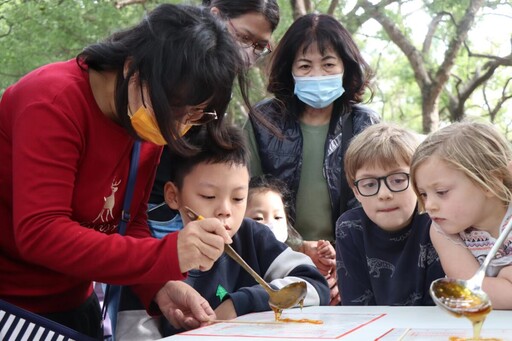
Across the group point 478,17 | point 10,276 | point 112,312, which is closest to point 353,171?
point 112,312

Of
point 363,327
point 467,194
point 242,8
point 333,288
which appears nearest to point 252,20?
point 242,8

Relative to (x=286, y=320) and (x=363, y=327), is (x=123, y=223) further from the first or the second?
(x=363, y=327)

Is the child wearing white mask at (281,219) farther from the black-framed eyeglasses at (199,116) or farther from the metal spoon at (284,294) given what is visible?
the black-framed eyeglasses at (199,116)

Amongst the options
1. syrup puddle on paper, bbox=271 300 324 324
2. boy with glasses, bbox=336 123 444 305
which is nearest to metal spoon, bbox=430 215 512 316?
syrup puddle on paper, bbox=271 300 324 324

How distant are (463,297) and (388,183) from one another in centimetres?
106

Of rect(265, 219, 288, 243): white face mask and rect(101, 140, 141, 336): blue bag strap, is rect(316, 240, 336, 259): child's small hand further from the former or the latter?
rect(101, 140, 141, 336): blue bag strap

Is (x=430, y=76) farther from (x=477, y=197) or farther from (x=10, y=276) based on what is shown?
(x=10, y=276)

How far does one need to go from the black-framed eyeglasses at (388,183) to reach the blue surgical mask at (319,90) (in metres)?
0.99

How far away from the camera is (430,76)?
10.2 m

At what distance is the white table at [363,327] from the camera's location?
5.86 feet

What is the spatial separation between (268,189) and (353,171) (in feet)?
2.44

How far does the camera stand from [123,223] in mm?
2377

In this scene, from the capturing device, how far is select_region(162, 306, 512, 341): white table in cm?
179

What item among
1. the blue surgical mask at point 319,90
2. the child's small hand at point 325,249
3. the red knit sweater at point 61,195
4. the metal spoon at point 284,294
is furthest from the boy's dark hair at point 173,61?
the blue surgical mask at point 319,90
